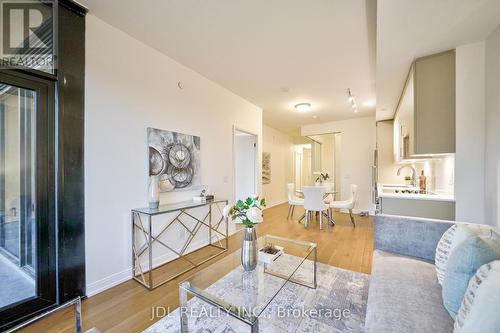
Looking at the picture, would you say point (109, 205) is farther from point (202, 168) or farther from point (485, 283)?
point (485, 283)

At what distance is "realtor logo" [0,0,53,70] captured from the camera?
5.10ft

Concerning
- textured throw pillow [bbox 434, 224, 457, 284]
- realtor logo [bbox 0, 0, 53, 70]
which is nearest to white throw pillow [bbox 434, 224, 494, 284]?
textured throw pillow [bbox 434, 224, 457, 284]

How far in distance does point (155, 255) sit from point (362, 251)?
111 inches

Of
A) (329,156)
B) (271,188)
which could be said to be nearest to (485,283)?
(271,188)

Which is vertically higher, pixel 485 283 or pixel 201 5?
pixel 201 5

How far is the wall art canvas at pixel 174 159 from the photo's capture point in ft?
8.09

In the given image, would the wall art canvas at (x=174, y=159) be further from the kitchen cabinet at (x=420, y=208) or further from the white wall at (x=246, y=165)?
the kitchen cabinet at (x=420, y=208)

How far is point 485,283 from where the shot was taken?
750 mm

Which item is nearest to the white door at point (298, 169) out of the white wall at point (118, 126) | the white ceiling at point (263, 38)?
the white ceiling at point (263, 38)

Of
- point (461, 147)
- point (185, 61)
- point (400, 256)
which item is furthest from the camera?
point (185, 61)

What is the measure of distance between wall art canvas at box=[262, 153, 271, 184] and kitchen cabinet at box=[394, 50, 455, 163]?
4.11 meters

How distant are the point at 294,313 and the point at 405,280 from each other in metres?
0.87

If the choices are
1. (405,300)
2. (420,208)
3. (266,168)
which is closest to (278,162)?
(266,168)

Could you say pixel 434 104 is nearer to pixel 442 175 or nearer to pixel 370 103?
pixel 442 175
